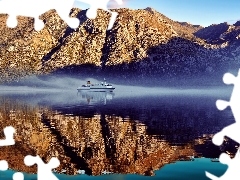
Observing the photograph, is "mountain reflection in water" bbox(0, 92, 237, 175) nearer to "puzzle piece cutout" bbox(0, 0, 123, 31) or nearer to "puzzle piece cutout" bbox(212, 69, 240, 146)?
"puzzle piece cutout" bbox(0, 0, 123, 31)

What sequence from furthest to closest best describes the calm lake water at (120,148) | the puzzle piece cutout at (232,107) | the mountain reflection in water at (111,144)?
the mountain reflection in water at (111,144), the calm lake water at (120,148), the puzzle piece cutout at (232,107)

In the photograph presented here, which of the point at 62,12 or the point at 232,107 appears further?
the point at 62,12

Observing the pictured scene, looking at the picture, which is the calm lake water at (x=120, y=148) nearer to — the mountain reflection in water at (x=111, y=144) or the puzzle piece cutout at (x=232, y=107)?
the mountain reflection in water at (x=111, y=144)

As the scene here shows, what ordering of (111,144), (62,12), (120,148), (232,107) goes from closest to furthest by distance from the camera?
1. (232,107)
2. (62,12)
3. (120,148)
4. (111,144)

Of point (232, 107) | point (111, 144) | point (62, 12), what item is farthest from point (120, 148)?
point (232, 107)

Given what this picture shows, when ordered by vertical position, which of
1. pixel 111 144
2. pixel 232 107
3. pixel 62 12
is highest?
pixel 62 12

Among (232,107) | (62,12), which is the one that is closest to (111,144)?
(62,12)

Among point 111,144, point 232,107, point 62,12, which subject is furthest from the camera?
point 111,144

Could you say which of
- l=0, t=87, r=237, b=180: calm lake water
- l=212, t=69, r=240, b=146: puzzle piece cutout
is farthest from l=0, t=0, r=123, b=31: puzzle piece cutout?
l=0, t=87, r=237, b=180: calm lake water

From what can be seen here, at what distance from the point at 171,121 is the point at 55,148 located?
27621 millimetres

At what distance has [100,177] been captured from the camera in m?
24.3

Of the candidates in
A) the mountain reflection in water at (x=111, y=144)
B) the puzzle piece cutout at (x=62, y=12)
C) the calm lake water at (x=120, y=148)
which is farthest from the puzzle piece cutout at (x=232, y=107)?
the mountain reflection in water at (x=111, y=144)

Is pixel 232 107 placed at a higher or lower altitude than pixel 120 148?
higher

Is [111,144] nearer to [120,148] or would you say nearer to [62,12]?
[120,148]
